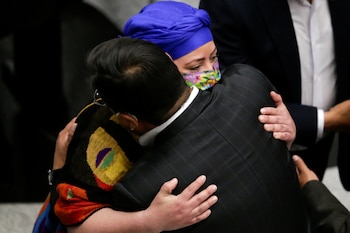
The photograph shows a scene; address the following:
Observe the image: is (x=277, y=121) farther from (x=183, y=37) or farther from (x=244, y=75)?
(x=183, y=37)

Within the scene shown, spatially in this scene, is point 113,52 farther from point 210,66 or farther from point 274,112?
point 274,112

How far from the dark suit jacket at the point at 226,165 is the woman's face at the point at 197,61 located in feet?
0.27

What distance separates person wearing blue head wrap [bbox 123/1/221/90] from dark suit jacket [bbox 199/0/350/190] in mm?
358


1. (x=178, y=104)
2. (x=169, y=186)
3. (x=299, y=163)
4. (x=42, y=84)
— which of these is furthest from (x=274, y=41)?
(x=42, y=84)

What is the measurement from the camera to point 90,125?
170 cm

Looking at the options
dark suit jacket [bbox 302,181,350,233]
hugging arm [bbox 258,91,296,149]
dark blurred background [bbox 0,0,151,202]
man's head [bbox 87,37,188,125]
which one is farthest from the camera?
dark blurred background [bbox 0,0,151,202]

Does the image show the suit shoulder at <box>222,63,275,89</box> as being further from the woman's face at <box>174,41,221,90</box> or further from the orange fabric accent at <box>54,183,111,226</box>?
the orange fabric accent at <box>54,183,111,226</box>

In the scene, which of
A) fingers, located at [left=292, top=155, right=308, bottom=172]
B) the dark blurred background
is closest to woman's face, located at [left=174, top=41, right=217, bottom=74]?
fingers, located at [left=292, top=155, right=308, bottom=172]

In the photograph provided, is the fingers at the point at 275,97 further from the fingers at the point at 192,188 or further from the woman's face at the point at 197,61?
the fingers at the point at 192,188

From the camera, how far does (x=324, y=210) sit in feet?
6.38

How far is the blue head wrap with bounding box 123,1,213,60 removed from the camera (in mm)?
1689

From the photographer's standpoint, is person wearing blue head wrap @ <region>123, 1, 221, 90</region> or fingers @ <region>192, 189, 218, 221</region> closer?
fingers @ <region>192, 189, 218, 221</region>

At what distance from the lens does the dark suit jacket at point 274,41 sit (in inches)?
82.1

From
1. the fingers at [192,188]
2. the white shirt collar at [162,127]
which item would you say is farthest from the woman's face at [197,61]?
the fingers at [192,188]
